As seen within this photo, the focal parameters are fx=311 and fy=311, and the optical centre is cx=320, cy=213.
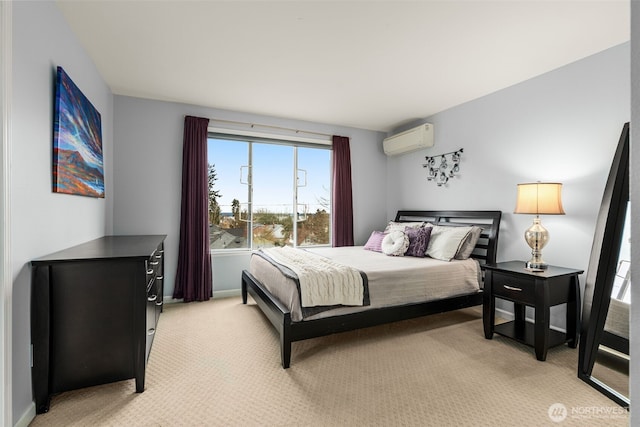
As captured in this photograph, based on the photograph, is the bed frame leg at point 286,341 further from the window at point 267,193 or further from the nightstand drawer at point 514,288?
→ the window at point 267,193

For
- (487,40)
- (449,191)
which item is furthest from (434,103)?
(487,40)

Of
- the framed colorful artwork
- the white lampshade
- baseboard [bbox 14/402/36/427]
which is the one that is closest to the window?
the framed colorful artwork

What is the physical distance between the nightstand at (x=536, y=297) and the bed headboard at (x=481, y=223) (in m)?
0.43

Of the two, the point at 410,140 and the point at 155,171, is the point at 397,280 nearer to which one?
the point at 410,140

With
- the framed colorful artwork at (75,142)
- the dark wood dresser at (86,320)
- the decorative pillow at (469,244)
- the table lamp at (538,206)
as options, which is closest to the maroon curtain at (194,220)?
the framed colorful artwork at (75,142)

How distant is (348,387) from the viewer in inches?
82.1

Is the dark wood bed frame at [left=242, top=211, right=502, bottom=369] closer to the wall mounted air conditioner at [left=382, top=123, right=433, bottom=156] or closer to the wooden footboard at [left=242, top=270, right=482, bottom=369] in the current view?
the wooden footboard at [left=242, top=270, right=482, bottom=369]

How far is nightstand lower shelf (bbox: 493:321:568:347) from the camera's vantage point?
2617 millimetres

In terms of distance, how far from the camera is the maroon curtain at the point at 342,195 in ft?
15.9

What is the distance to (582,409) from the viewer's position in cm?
186

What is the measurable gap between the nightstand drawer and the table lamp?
0.66 ft

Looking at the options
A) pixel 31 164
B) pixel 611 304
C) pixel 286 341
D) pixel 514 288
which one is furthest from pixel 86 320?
pixel 611 304

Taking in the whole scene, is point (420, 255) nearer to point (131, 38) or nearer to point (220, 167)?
point (220, 167)

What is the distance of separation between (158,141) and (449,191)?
3800 mm
